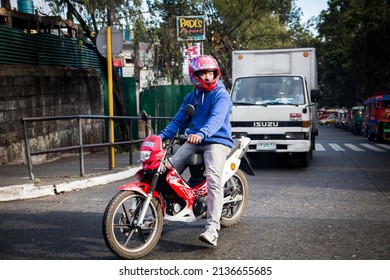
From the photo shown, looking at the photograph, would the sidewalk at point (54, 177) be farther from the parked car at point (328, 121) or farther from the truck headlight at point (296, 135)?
the parked car at point (328, 121)

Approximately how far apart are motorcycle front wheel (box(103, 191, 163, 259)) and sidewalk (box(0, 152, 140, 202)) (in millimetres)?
3568

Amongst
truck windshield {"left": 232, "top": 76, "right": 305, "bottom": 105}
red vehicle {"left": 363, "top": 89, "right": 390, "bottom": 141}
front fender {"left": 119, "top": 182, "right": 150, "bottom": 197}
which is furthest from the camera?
red vehicle {"left": 363, "top": 89, "right": 390, "bottom": 141}

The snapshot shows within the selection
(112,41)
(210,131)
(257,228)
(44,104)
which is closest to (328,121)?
(44,104)

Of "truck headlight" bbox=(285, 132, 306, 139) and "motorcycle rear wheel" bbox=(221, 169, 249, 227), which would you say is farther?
"truck headlight" bbox=(285, 132, 306, 139)

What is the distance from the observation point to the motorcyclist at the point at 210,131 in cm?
504

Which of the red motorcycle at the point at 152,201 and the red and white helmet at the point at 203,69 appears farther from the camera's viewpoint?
the red and white helmet at the point at 203,69

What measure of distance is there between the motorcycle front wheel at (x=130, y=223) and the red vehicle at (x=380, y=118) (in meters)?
24.0

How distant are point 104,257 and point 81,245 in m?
0.52

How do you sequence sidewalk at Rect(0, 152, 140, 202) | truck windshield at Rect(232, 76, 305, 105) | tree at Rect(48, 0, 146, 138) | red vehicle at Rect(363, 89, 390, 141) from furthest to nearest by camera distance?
red vehicle at Rect(363, 89, 390, 141) < tree at Rect(48, 0, 146, 138) < truck windshield at Rect(232, 76, 305, 105) < sidewalk at Rect(0, 152, 140, 202)

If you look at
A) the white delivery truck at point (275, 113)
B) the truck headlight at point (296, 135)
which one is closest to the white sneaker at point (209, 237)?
the white delivery truck at point (275, 113)

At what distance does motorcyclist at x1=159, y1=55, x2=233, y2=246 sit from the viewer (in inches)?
198

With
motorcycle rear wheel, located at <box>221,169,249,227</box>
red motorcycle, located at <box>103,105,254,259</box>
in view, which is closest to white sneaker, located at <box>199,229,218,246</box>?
red motorcycle, located at <box>103,105,254,259</box>

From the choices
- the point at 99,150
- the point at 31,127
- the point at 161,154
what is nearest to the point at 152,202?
the point at 161,154

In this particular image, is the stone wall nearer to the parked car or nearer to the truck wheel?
the truck wheel
